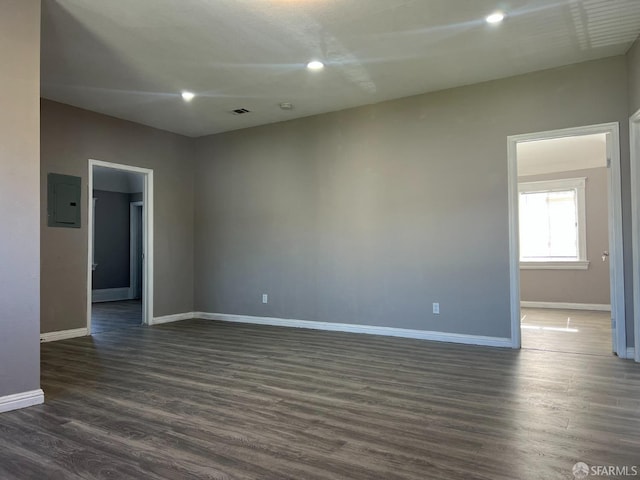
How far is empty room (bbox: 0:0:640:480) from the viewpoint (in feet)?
7.78

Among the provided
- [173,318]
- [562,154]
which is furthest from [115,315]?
[562,154]

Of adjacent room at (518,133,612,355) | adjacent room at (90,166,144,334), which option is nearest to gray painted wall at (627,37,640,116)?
adjacent room at (518,133,612,355)

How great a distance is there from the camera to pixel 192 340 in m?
5.03

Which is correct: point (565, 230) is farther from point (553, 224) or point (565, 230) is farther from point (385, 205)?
point (385, 205)

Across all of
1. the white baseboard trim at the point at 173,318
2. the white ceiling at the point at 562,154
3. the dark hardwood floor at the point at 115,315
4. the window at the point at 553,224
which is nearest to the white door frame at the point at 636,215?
the white ceiling at the point at 562,154

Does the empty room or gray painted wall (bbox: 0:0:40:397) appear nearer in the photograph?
the empty room

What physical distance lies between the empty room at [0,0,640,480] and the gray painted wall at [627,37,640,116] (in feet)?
0.09

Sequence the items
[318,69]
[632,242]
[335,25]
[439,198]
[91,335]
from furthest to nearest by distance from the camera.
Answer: [91,335] → [439,198] → [318,69] → [632,242] → [335,25]

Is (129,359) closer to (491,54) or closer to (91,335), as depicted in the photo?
(91,335)

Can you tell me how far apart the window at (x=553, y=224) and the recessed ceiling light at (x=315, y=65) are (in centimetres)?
547

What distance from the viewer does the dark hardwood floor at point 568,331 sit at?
4.46 metres

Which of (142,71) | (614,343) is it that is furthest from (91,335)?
(614,343)

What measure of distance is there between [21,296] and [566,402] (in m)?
3.56

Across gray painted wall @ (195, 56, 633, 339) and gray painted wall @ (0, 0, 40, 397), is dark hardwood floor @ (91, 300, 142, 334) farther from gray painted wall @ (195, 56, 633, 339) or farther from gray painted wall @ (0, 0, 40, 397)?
gray painted wall @ (0, 0, 40, 397)
